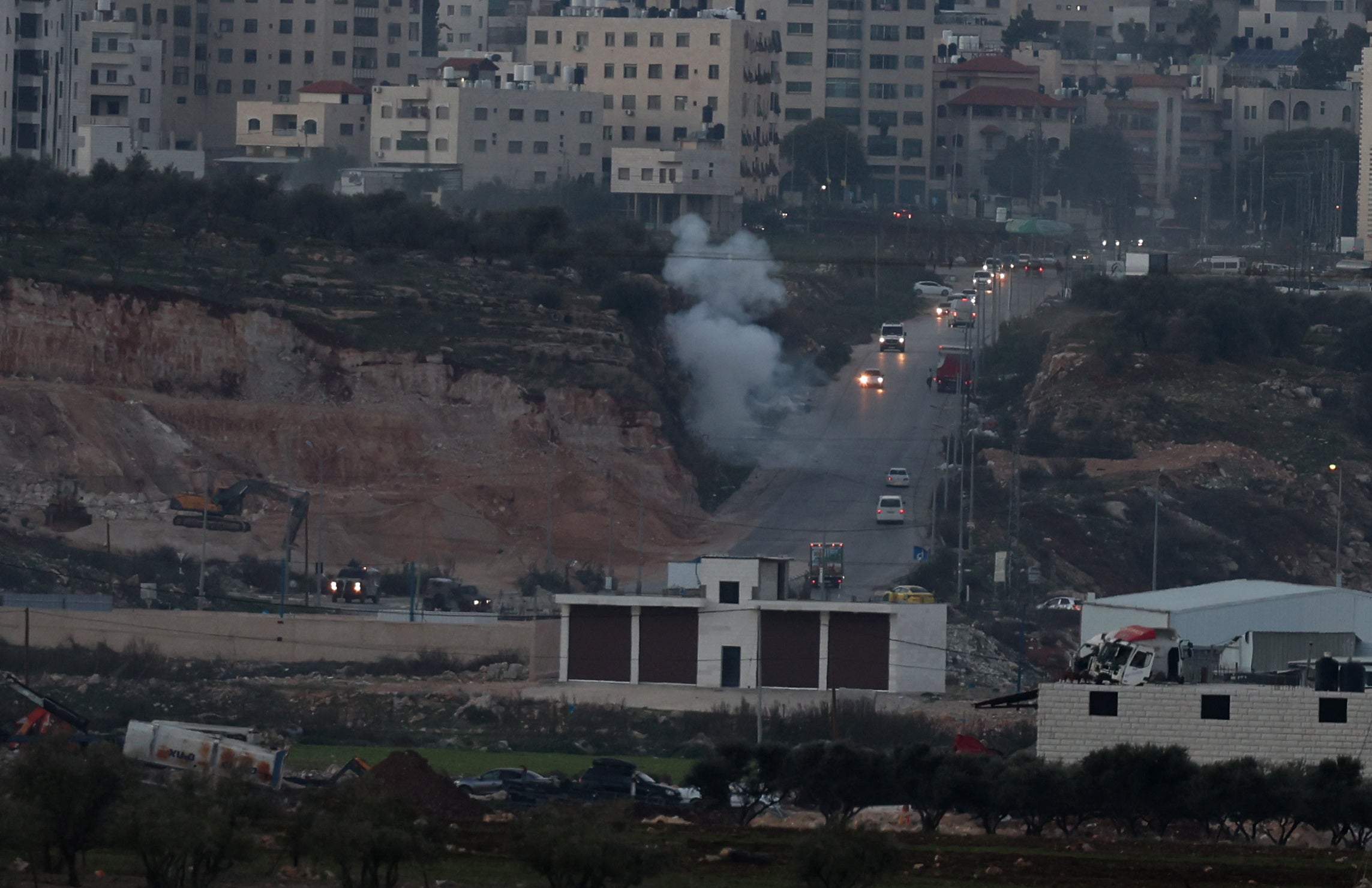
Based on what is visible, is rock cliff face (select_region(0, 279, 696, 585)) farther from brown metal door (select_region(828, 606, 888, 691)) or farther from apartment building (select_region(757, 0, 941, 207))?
apartment building (select_region(757, 0, 941, 207))

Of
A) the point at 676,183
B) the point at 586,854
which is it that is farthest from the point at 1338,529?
the point at 586,854

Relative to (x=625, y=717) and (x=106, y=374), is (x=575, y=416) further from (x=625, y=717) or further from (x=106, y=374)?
(x=625, y=717)

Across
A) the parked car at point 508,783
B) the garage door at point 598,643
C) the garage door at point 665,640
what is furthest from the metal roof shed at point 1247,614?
the garage door at point 598,643

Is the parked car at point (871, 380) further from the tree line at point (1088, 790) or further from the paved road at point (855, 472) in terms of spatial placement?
the tree line at point (1088, 790)

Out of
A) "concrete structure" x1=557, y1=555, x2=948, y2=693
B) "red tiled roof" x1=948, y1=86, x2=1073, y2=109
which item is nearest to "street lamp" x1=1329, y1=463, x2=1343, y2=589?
"concrete structure" x1=557, y1=555, x2=948, y2=693

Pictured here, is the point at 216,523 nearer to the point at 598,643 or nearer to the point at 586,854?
the point at 598,643
